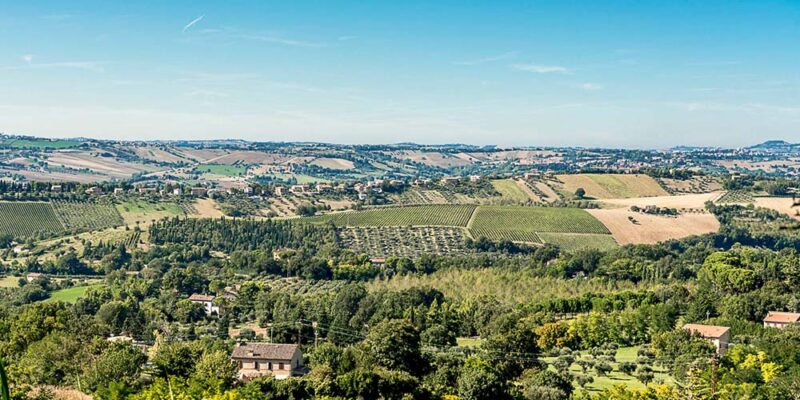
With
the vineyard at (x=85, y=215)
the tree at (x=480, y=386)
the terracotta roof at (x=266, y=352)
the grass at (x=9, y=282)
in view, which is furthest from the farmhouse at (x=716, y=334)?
the vineyard at (x=85, y=215)

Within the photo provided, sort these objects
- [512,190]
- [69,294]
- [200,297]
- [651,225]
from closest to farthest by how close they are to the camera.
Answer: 1. [200,297]
2. [69,294]
3. [651,225]
4. [512,190]

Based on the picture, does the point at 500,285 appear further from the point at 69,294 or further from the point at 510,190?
the point at 510,190

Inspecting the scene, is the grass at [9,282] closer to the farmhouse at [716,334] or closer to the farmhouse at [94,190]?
the farmhouse at [94,190]

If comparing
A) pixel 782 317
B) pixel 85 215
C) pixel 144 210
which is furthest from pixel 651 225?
pixel 85 215

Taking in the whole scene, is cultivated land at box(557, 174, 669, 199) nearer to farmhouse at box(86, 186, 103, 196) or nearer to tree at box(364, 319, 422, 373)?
farmhouse at box(86, 186, 103, 196)

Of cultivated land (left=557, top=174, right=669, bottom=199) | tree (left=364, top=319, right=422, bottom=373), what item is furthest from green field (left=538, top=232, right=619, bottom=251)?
tree (left=364, top=319, right=422, bottom=373)

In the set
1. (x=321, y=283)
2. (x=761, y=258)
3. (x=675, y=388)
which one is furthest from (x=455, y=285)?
(x=675, y=388)
